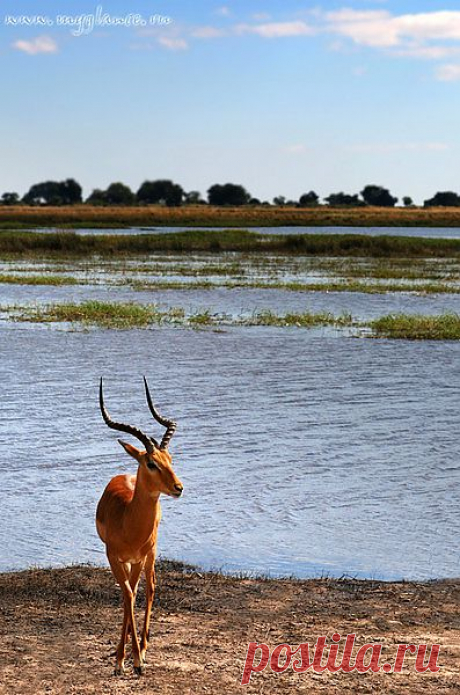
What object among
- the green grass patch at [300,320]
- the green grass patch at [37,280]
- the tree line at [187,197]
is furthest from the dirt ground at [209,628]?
the tree line at [187,197]

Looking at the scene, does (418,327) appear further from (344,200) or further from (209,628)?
(344,200)

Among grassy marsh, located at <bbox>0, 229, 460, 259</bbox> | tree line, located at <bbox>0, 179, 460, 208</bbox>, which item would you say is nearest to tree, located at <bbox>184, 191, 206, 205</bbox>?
tree line, located at <bbox>0, 179, 460, 208</bbox>

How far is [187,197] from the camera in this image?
134 metres

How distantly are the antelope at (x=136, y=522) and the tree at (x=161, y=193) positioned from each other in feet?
408

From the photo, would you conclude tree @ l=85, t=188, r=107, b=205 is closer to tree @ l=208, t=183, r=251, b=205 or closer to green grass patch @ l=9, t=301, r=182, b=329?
tree @ l=208, t=183, r=251, b=205

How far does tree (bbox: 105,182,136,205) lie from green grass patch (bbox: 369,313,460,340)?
10619 cm

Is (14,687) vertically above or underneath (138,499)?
underneath

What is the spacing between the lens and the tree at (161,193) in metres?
130

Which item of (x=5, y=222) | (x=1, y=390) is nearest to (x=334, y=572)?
(x=1, y=390)

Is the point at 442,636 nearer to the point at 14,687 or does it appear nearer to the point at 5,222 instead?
the point at 14,687

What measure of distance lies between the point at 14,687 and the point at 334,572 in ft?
10.6

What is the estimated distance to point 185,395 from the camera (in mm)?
15844

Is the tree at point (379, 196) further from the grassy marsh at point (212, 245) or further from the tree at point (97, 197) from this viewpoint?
the grassy marsh at point (212, 245)

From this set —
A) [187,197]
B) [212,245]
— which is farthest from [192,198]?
[212,245]
